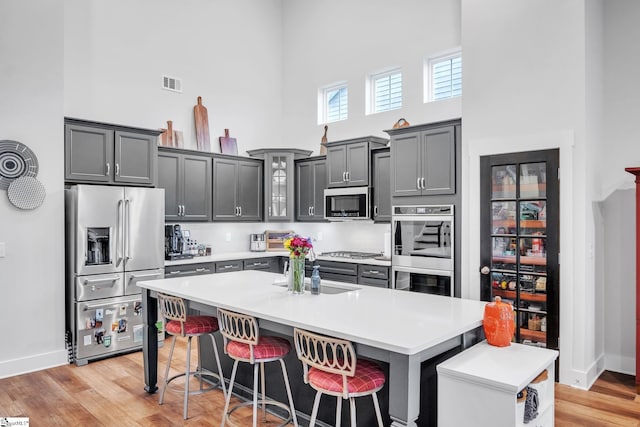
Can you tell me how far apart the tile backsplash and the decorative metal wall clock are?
2.08 meters

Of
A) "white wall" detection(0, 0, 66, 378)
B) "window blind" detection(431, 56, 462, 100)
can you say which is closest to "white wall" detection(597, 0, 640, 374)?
"window blind" detection(431, 56, 462, 100)

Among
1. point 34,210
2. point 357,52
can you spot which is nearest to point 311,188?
point 357,52

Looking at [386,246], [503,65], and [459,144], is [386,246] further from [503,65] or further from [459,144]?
[503,65]

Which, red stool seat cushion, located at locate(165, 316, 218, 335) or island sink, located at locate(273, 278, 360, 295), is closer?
red stool seat cushion, located at locate(165, 316, 218, 335)

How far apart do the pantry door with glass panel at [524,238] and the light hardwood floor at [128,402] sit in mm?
587

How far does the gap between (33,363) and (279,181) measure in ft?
12.5

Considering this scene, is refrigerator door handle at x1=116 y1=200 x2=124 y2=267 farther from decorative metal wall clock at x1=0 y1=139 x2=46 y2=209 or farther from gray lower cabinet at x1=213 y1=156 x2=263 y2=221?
gray lower cabinet at x1=213 y1=156 x2=263 y2=221

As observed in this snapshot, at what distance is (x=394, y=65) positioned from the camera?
19.7ft

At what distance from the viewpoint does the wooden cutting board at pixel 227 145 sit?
6.49 metres

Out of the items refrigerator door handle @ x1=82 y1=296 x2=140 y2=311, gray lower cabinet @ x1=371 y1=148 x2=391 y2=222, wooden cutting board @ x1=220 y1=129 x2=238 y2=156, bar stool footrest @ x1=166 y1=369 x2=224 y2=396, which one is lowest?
bar stool footrest @ x1=166 y1=369 x2=224 y2=396

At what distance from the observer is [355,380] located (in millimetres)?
2246

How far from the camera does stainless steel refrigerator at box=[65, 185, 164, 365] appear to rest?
4332 millimetres

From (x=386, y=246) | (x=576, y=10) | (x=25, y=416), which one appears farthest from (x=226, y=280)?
(x=576, y=10)

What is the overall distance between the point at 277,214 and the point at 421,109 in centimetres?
261
